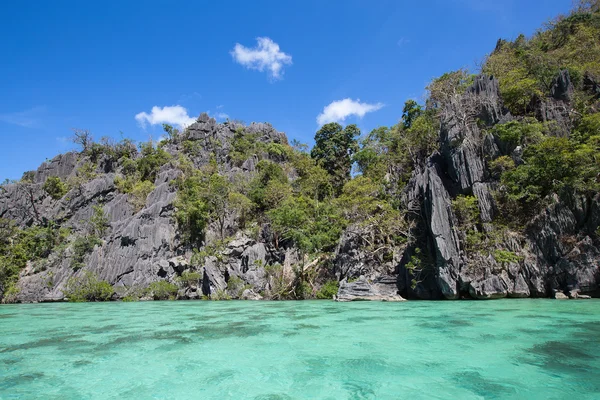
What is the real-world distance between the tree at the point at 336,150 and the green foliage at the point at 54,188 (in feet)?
92.5

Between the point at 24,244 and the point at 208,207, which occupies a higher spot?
the point at 208,207

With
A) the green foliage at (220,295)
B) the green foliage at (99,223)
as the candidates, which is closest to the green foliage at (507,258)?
the green foliage at (220,295)

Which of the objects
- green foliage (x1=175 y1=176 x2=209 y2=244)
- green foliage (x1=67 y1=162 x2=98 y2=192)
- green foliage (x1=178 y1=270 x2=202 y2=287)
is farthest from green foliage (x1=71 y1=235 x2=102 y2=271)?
green foliage (x1=178 y1=270 x2=202 y2=287)

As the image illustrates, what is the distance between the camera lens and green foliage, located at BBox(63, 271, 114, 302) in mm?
26688

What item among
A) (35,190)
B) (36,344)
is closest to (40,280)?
(35,190)

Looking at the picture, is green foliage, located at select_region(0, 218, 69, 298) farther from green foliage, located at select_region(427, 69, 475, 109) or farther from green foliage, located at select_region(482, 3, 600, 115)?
green foliage, located at select_region(482, 3, 600, 115)

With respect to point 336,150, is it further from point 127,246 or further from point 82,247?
point 82,247

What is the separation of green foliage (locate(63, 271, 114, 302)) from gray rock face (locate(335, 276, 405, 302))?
1831 centimetres

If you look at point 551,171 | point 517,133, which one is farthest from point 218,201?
point 551,171

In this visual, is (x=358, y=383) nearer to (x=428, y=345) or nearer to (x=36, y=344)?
(x=428, y=345)

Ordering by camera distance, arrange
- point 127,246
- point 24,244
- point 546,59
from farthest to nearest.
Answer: point 24,244
point 127,246
point 546,59

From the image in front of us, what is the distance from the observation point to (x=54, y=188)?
38812 millimetres

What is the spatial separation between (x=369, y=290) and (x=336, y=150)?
22752 mm

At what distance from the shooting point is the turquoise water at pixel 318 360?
4676 millimetres
